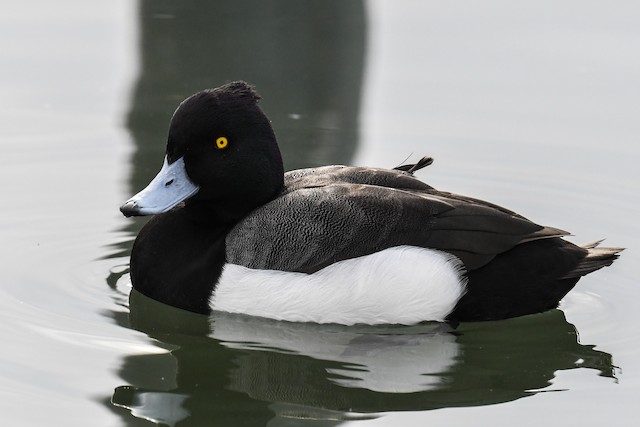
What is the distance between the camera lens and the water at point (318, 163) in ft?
19.5

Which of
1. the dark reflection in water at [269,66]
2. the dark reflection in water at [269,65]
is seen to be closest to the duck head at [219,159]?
the dark reflection in water at [269,66]

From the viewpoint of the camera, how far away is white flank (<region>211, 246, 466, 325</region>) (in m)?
6.55

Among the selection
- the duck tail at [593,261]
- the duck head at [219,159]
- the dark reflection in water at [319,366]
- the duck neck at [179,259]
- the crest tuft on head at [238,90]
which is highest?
the crest tuft on head at [238,90]

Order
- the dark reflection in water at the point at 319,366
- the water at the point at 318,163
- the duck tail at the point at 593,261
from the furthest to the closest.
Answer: the duck tail at the point at 593,261, the water at the point at 318,163, the dark reflection in water at the point at 319,366

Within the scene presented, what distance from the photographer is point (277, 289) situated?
6.57 m

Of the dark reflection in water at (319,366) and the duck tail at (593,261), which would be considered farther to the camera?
the duck tail at (593,261)

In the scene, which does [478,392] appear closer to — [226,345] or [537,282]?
[537,282]

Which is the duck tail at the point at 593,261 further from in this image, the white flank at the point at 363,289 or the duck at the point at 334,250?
the white flank at the point at 363,289

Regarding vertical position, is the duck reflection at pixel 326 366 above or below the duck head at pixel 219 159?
below

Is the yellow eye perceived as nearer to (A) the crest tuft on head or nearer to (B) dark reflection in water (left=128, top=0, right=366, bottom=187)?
(A) the crest tuft on head

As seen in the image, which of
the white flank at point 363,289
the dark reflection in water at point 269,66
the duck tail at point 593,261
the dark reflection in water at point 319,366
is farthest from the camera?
the dark reflection in water at point 269,66

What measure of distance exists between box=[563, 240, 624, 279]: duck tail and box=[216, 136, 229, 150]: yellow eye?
6.02 feet

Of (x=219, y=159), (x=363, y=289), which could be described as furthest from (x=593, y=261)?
(x=219, y=159)

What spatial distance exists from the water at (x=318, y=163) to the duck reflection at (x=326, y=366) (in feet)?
0.04
